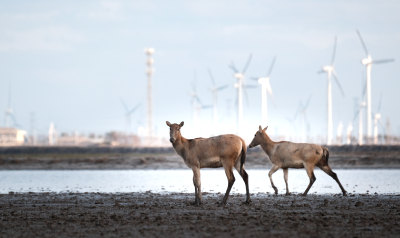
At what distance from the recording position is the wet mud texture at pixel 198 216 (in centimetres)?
1487

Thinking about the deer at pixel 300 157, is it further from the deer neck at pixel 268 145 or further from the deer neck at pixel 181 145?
the deer neck at pixel 181 145

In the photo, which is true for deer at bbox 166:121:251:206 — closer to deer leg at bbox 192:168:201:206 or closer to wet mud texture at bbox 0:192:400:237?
deer leg at bbox 192:168:201:206

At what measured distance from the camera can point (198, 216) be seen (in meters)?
17.6

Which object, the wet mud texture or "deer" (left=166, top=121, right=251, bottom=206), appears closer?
the wet mud texture

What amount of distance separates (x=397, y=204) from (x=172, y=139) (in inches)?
257

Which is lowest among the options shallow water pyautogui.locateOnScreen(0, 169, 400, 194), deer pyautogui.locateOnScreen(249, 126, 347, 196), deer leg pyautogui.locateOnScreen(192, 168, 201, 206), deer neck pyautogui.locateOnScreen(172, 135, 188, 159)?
shallow water pyautogui.locateOnScreen(0, 169, 400, 194)

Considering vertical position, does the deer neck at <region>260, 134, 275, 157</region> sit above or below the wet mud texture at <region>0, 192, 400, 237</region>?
above

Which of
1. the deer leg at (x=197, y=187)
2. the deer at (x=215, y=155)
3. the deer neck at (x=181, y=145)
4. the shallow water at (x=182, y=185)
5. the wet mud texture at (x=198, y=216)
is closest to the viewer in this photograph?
the wet mud texture at (x=198, y=216)

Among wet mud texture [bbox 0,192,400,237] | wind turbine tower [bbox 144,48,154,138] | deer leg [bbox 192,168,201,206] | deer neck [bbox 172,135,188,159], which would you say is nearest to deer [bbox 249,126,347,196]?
wet mud texture [bbox 0,192,400,237]

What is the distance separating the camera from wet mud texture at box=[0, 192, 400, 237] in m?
14.9

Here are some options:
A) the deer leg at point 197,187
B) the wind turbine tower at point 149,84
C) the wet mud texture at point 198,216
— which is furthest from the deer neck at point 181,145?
the wind turbine tower at point 149,84

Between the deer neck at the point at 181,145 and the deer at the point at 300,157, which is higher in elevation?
the deer neck at the point at 181,145

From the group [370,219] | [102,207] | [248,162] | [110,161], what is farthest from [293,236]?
[110,161]

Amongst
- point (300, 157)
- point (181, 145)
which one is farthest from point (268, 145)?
point (181, 145)
